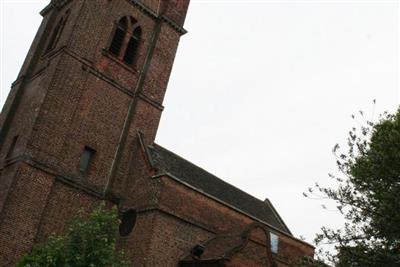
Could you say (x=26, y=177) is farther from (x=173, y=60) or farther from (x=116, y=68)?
(x=173, y=60)

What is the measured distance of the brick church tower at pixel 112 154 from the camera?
704 inches

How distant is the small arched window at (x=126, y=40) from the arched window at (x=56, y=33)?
283 centimetres

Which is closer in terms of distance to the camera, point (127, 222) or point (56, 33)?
point (127, 222)

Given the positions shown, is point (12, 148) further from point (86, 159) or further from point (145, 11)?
point (145, 11)

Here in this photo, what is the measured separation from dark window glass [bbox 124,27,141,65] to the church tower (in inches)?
2.2

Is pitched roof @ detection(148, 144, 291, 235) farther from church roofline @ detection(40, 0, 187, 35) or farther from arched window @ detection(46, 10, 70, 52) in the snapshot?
arched window @ detection(46, 10, 70, 52)

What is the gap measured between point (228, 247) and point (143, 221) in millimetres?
3753

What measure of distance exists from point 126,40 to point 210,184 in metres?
9.23

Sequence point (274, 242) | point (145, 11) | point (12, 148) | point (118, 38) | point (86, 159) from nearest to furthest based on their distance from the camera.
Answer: point (12, 148), point (86, 159), point (274, 242), point (118, 38), point (145, 11)

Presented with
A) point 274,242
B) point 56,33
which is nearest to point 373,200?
point 274,242

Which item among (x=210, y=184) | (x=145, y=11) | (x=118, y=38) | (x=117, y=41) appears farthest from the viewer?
(x=145, y=11)

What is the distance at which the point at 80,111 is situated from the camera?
20531mm

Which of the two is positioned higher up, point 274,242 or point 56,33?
point 56,33

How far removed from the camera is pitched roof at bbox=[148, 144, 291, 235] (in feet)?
73.0
